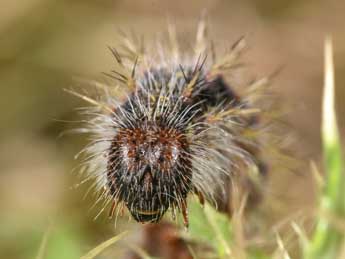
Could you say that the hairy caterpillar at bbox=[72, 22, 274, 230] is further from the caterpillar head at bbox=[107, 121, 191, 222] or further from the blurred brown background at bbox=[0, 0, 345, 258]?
the blurred brown background at bbox=[0, 0, 345, 258]

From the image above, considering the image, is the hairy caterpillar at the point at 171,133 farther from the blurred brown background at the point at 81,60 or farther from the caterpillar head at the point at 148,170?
the blurred brown background at the point at 81,60

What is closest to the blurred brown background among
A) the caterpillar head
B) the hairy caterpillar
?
the hairy caterpillar

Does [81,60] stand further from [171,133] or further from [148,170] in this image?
[148,170]

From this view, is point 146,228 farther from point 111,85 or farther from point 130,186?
point 130,186

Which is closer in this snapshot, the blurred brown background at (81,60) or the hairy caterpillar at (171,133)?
the hairy caterpillar at (171,133)

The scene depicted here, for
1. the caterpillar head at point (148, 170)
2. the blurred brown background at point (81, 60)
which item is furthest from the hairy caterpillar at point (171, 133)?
the blurred brown background at point (81, 60)

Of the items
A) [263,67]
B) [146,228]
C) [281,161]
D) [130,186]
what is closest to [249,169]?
[281,161]
